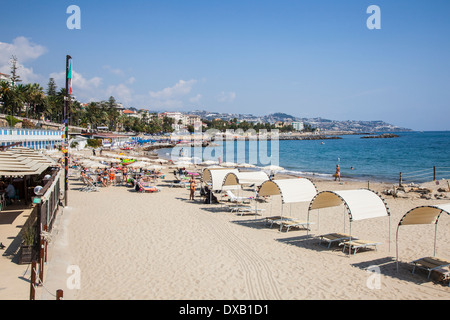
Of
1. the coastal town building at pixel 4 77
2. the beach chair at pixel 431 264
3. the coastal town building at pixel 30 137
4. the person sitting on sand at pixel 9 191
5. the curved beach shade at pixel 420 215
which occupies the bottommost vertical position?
the beach chair at pixel 431 264

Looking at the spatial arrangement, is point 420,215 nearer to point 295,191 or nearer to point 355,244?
point 355,244

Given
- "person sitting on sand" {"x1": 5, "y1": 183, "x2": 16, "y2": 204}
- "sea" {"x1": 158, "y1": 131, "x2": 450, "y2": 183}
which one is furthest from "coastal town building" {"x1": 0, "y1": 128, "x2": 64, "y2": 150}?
"sea" {"x1": 158, "y1": 131, "x2": 450, "y2": 183}

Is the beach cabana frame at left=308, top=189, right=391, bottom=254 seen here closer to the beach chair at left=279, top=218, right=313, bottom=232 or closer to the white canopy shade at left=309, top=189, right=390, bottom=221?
the white canopy shade at left=309, top=189, right=390, bottom=221

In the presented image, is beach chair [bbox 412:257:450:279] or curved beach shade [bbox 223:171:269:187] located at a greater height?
curved beach shade [bbox 223:171:269:187]

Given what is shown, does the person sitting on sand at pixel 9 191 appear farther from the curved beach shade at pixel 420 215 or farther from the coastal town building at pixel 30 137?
the curved beach shade at pixel 420 215

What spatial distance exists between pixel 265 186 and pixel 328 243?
346 cm

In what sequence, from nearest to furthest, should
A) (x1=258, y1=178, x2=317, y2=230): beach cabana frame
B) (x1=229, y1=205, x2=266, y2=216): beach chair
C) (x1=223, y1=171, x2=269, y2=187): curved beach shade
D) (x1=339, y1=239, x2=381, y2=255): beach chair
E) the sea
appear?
(x1=339, y1=239, x2=381, y2=255): beach chair < (x1=258, y1=178, x2=317, y2=230): beach cabana frame < (x1=229, y1=205, x2=266, y2=216): beach chair < (x1=223, y1=171, x2=269, y2=187): curved beach shade < the sea

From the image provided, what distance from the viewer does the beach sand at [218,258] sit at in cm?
672

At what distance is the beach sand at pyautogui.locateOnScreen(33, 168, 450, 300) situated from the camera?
672 centimetres

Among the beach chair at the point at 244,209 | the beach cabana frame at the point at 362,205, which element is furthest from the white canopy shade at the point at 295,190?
the beach chair at the point at 244,209

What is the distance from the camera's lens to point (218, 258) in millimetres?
8695

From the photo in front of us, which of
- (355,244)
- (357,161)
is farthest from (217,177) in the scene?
(357,161)

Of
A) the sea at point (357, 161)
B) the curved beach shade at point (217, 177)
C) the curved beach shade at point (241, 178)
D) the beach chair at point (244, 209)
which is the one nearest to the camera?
the beach chair at point (244, 209)
